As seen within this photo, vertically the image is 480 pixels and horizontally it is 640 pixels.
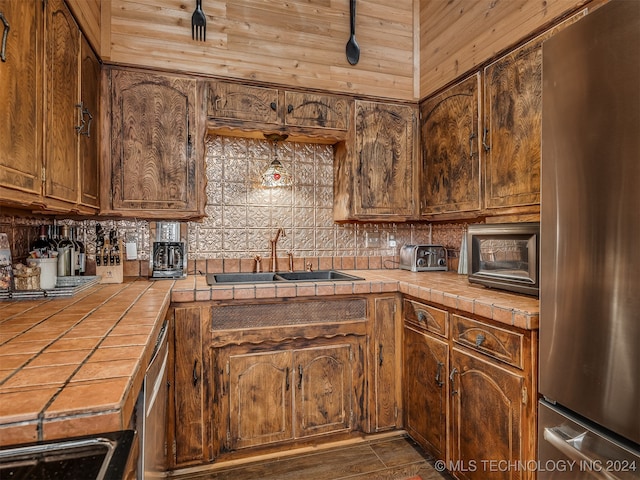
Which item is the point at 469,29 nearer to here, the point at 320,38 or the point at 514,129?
the point at 514,129

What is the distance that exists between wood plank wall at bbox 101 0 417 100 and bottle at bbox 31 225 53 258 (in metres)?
1.00

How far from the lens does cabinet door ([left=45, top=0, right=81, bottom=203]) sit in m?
1.37

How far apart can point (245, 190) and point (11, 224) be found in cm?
128

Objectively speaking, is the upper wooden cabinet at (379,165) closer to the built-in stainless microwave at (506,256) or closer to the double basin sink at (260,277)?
the double basin sink at (260,277)

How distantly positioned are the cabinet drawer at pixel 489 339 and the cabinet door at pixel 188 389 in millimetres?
1258

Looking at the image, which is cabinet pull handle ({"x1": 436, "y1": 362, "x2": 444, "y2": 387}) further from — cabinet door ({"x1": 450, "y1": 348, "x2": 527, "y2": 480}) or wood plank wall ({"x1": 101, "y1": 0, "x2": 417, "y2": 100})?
wood plank wall ({"x1": 101, "y1": 0, "x2": 417, "y2": 100})

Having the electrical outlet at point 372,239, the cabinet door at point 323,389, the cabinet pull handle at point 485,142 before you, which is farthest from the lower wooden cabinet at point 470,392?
the cabinet pull handle at point 485,142

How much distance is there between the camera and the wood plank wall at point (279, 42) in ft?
6.95

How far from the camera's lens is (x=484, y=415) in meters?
1.57

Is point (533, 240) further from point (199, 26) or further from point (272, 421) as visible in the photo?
point (199, 26)

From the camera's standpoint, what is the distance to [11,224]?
170cm

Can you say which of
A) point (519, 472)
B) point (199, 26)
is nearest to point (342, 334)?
point (519, 472)

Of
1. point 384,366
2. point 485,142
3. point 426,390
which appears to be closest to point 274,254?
point 384,366

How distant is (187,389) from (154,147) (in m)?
1.33
